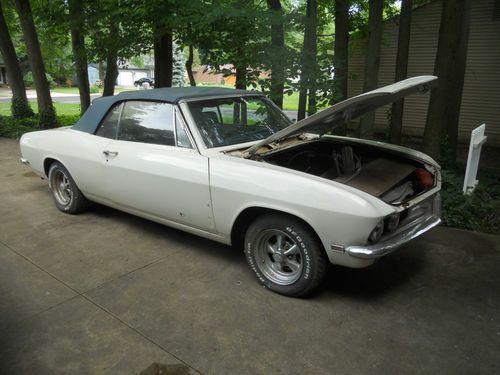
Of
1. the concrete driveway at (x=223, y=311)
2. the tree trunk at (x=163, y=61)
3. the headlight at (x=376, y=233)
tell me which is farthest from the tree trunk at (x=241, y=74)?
the headlight at (x=376, y=233)

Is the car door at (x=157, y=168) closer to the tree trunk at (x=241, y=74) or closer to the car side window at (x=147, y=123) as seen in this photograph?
the car side window at (x=147, y=123)

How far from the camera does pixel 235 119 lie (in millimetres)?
4113

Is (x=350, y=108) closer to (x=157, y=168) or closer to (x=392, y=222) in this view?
(x=392, y=222)

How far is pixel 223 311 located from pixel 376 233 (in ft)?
3.99

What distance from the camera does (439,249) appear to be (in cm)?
404

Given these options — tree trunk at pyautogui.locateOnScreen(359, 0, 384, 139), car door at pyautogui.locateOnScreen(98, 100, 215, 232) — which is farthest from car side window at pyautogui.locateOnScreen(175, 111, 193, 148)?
tree trunk at pyautogui.locateOnScreen(359, 0, 384, 139)

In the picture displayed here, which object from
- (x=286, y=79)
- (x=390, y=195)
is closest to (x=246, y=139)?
(x=390, y=195)

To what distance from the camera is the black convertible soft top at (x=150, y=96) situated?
13.1ft

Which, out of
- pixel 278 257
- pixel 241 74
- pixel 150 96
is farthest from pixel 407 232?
pixel 241 74

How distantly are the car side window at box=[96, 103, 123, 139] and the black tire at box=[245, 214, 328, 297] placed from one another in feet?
6.60

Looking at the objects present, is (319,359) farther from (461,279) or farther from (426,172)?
(426,172)

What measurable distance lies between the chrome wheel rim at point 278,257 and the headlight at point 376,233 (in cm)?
56

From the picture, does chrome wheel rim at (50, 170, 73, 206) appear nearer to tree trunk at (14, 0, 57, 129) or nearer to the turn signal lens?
the turn signal lens

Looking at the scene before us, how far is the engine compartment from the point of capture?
3379 millimetres
